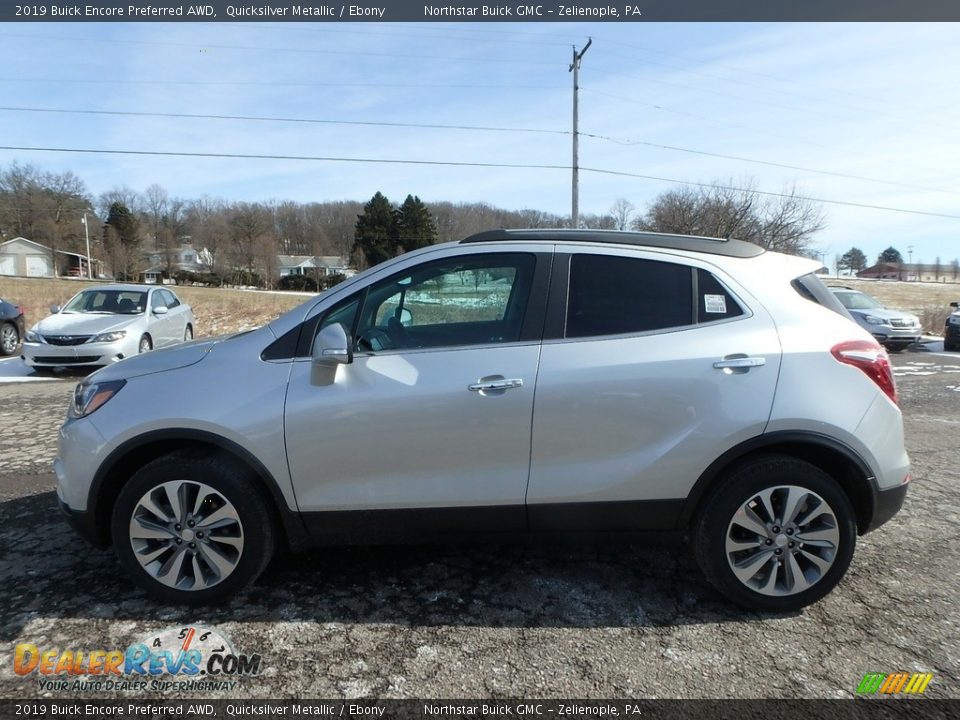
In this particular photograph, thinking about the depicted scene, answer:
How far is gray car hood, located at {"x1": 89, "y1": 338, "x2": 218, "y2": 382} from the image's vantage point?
292 cm

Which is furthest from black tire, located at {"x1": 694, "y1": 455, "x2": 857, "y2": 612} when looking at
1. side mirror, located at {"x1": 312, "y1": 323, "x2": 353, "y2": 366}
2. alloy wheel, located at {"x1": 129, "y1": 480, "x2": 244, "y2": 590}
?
alloy wheel, located at {"x1": 129, "y1": 480, "x2": 244, "y2": 590}

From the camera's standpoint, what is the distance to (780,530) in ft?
9.18

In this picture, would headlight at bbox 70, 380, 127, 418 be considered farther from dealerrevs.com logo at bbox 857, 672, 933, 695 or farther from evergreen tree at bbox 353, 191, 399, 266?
evergreen tree at bbox 353, 191, 399, 266

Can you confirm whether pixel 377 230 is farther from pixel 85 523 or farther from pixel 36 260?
pixel 85 523

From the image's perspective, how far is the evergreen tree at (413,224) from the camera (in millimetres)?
61491

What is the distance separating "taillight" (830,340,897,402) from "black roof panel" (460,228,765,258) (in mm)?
639

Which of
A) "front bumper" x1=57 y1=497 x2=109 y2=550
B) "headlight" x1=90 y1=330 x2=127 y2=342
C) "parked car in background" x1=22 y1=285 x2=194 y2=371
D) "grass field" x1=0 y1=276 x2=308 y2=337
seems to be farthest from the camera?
"grass field" x1=0 y1=276 x2=308 y2=337

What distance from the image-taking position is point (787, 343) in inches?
110

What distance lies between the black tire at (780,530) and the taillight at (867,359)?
0.52 metres

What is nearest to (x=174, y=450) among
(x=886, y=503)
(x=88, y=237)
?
(x=886, y=503)

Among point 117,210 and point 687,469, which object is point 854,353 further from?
point 117,210

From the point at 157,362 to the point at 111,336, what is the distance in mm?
8227

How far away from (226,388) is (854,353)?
9.76 feet

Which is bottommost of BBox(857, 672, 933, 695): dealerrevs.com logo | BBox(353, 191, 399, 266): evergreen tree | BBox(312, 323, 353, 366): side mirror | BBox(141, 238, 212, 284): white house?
BBox(857, 672, 933, 695): dealerrevs.com logo
